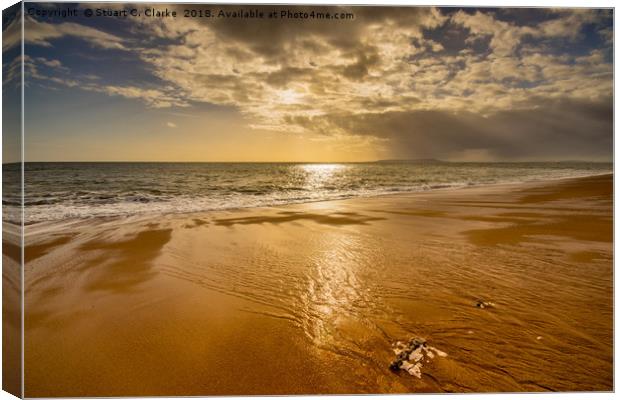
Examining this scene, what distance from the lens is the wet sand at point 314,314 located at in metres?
2.15

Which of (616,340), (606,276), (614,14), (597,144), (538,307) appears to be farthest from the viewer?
(597,144)

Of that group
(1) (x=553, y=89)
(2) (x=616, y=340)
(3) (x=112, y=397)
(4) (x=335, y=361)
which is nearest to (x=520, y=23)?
(1) (x=553, y=89)

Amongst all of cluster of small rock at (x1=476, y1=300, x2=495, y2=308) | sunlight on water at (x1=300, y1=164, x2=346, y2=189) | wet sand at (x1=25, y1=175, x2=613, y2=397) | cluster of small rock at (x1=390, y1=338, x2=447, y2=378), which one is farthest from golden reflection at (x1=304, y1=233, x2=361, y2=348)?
sunlight on water at (x1=300, y1=164, x2=346, y2=189)

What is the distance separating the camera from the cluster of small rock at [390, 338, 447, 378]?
2.11 metres

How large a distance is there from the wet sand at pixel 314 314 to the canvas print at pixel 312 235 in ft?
0.06

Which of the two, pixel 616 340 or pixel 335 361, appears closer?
pixel 335 361

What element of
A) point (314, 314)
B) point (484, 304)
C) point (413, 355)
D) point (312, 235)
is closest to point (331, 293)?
point (314, 314)

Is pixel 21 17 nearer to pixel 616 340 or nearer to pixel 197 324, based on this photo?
pixel 197 324

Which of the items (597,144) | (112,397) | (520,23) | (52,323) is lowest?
(112,397)

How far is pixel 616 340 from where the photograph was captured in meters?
2.46

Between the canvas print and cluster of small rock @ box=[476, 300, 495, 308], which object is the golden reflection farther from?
cluster of small rock @ box=[476, 300, 495, 308]

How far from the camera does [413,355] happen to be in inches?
86.3

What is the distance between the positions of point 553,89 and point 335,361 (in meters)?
3.84

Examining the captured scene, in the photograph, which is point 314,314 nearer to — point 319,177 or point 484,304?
point 484,304
